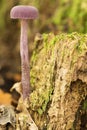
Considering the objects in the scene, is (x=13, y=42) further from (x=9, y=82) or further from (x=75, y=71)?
(x=75, y=71)

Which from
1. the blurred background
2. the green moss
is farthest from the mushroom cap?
the blurred background

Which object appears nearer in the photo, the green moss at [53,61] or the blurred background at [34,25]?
the green moss at [53,61]

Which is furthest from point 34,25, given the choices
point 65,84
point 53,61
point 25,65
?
point 65,84

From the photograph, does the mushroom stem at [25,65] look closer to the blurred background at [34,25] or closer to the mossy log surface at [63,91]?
the mossy log surface at [63,91]

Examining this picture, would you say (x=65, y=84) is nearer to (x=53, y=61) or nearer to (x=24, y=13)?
(x=53, y=61)

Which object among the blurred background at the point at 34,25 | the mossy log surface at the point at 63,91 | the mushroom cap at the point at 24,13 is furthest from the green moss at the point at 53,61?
the blurred background at the point at 34,25

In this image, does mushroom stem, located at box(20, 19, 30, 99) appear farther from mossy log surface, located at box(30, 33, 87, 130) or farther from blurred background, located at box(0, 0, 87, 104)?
blurred background, located at box(0, 0, 87, 104)

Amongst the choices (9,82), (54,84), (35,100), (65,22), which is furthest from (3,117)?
(65,22)
